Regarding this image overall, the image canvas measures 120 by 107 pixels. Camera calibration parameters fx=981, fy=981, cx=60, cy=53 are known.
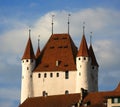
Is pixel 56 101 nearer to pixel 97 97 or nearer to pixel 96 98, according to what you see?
pixel 97 97

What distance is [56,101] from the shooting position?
196 metres

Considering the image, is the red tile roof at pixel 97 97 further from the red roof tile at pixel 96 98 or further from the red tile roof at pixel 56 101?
the red tile roof at pixel 56 101

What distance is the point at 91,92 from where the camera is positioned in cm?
19400

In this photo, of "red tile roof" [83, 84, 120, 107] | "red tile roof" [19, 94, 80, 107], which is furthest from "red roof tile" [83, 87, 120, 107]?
"red tile roof" [19, 94, 80, 107]

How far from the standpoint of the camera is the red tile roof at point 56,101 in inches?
7569

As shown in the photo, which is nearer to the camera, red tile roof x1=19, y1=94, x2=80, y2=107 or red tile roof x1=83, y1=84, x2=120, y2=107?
red tile roof x1=83, y1=84, x2=120, y2=107

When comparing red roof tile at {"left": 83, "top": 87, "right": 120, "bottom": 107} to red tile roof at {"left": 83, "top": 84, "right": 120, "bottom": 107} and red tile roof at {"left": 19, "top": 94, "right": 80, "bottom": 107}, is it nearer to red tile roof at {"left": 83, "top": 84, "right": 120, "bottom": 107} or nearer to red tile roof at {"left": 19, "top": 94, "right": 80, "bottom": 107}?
red tile roof at {"left": 83, "top": 84, "right": 120, "bottom": 107}

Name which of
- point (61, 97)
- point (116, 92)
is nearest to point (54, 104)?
point (61, 97)

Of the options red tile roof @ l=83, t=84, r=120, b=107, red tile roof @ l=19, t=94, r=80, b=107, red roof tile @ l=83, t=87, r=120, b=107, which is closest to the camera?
red tile roof @ l=83, t=84, r=120, b=107

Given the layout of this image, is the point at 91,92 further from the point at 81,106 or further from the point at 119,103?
the point at 119,103

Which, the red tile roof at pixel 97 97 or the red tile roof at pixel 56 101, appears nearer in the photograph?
the red tile roof at pixel 97 97

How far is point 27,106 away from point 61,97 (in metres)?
7.31

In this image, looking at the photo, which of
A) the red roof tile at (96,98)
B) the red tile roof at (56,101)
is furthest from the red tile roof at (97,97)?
the red tile roof at (56,101)

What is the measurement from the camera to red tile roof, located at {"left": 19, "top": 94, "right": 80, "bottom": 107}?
19225 centimetres
